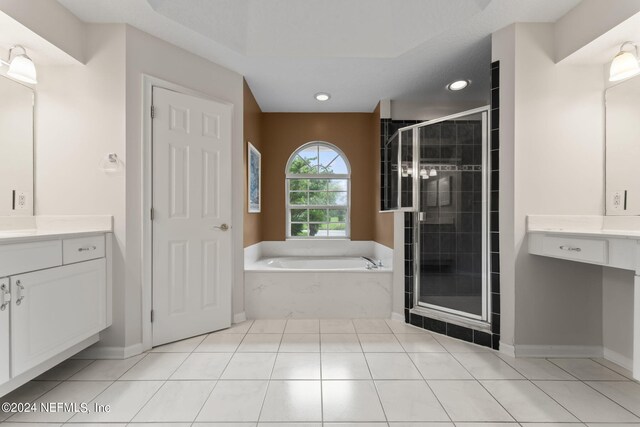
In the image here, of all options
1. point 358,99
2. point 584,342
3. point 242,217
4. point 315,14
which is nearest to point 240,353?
point 242,217

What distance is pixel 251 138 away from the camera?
3520 mm

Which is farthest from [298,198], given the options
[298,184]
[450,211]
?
[450,211]

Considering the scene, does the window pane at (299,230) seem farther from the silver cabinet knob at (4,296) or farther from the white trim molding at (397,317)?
the silver cabinet knob at (4,296)

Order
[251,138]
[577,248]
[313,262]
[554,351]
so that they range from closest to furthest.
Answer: [577,248] < [554,351] < [251,138] < [313,262]

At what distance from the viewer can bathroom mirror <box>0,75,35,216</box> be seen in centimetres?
205

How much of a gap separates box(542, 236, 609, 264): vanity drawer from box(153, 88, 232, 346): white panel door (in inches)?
94.9

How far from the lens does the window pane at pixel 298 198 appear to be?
14.4 ft

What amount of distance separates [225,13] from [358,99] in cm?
178

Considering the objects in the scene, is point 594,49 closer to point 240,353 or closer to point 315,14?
point 315,14

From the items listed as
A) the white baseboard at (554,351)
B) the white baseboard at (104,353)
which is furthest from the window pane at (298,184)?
the white baseboard at (554,351)

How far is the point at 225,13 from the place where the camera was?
2365 millimetres

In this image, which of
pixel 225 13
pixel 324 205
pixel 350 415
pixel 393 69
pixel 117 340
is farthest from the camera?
pixel 324 205

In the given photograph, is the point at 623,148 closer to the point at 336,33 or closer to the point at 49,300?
the point at 336,33

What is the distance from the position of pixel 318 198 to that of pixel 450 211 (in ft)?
6.66
